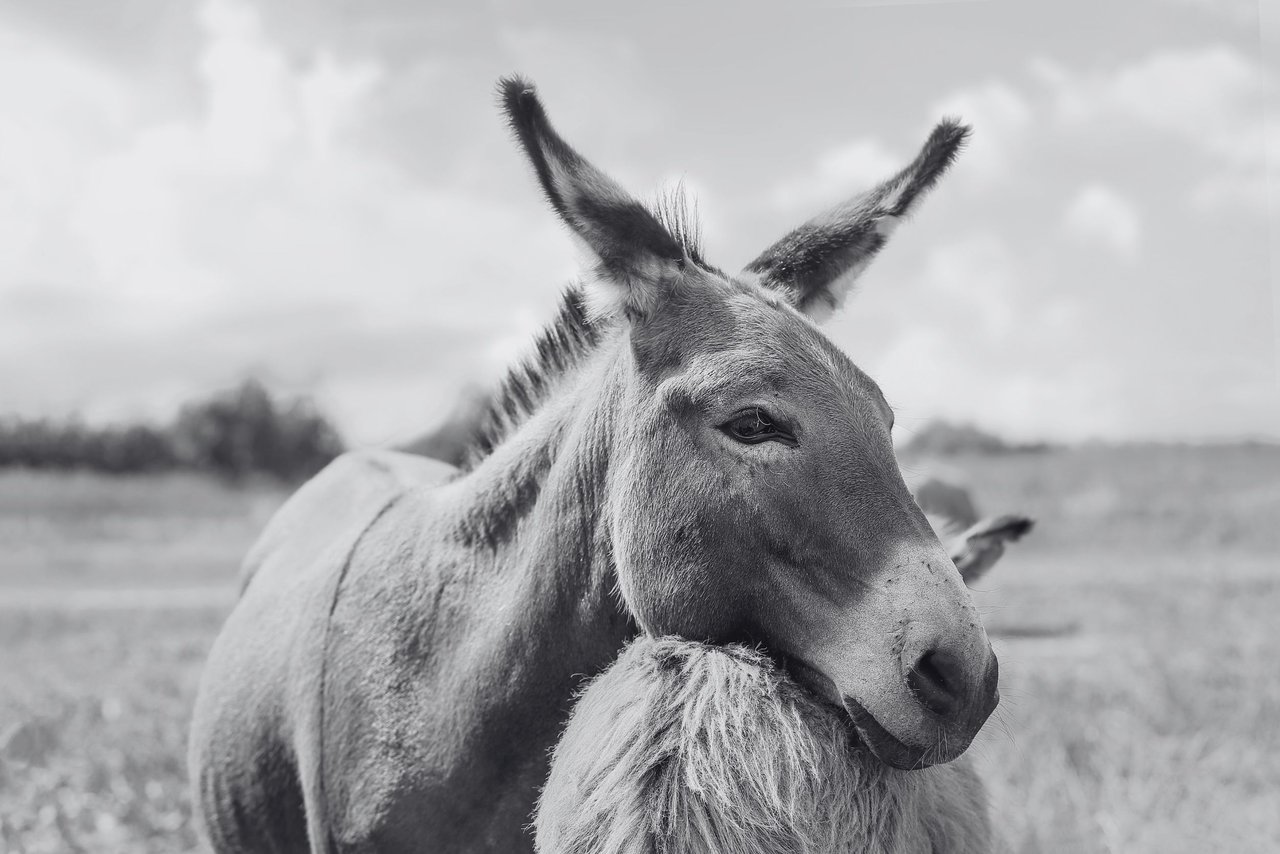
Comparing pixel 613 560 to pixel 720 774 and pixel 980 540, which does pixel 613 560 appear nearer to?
pixel 720 774

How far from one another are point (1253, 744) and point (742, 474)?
557 cm

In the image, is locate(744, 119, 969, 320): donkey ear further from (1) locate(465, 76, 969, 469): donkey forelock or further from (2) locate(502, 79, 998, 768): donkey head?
(2) locate(502, 79, 998, 768): donkey head

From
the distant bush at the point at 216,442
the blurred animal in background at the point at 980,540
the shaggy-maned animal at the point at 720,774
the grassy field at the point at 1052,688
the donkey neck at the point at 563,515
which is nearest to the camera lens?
the shaggy-maned animal at the point at 720,774

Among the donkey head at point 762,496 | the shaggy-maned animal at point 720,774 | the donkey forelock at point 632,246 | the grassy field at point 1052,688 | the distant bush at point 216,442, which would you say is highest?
the distant bush at point 216,442

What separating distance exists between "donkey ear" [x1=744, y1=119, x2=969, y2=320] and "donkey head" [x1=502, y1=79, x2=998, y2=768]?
27 centimetres

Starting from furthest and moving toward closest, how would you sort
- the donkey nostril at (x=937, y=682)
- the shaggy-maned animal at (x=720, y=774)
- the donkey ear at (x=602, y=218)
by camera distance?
the donkey ear at (x=602, y=218)
the shaggy-maned animal at (x=720, y=774)
the donkey nostril at (x=937, y=682)

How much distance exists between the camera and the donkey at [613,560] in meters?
2.20

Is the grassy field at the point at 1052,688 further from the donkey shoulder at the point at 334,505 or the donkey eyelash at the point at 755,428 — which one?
the donkey shoulder at the point at 334,505

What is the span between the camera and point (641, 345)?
2562mm

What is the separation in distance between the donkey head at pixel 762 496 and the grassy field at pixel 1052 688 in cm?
48

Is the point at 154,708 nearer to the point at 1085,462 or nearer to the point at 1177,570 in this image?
the point at 1177,570

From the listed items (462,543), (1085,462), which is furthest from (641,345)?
(1085,462)

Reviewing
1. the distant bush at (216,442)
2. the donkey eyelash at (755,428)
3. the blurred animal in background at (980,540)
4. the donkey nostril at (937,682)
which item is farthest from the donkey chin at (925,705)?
the distant bush at (216,442)

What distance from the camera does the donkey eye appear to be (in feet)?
7.70
